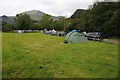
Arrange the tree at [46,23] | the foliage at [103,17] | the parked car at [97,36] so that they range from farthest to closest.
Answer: the tree at [46,23] → the parked car at [97,36] → the foliage at [103,17]

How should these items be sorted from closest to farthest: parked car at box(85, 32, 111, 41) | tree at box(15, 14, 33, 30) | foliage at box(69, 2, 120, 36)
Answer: foliage at box(69, 2, 120, 36)
parked car at box(85, 32, 111, 41)
tree at box(15, 14, 33, 30)

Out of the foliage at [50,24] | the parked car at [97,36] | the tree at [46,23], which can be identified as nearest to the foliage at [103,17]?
the parked car at [97,36]

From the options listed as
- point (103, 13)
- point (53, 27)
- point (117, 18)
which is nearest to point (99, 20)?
point (103, 13)

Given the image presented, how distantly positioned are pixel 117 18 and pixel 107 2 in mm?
8063

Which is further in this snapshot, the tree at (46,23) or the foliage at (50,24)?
the tree at (46,23)

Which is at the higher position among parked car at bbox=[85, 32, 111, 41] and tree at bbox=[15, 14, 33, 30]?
tree at bbox=[15, 14, 33, 30]

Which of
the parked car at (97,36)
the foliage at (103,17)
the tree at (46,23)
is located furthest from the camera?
the tree at (46,23)

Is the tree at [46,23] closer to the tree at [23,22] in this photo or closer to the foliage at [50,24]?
the foliage at [50,24]

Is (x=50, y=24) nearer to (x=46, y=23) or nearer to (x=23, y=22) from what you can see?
(x=46, y=23)

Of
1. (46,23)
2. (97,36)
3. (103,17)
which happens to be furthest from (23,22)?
(97,36)

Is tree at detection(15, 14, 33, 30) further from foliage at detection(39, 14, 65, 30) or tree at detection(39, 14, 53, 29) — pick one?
foliage at detection(39, 14, 65, 30)

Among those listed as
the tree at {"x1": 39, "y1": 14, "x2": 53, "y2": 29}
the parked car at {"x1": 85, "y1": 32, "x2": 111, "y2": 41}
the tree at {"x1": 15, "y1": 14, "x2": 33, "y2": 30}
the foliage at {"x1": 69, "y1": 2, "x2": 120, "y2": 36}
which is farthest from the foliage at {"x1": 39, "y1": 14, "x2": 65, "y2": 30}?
the parked car at {"x1": 85, "y1": 32, "x2": 111, "y2": 41}

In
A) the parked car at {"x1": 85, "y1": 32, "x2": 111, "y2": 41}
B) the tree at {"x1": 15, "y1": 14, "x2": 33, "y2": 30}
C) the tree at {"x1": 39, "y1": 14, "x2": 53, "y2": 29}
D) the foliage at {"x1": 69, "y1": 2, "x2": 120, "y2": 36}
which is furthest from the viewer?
the tree at {"x1": 39, "y1": 14, "x2": 53, "y2": 29}

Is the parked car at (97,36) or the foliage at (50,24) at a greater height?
the foliage at (50,24)
